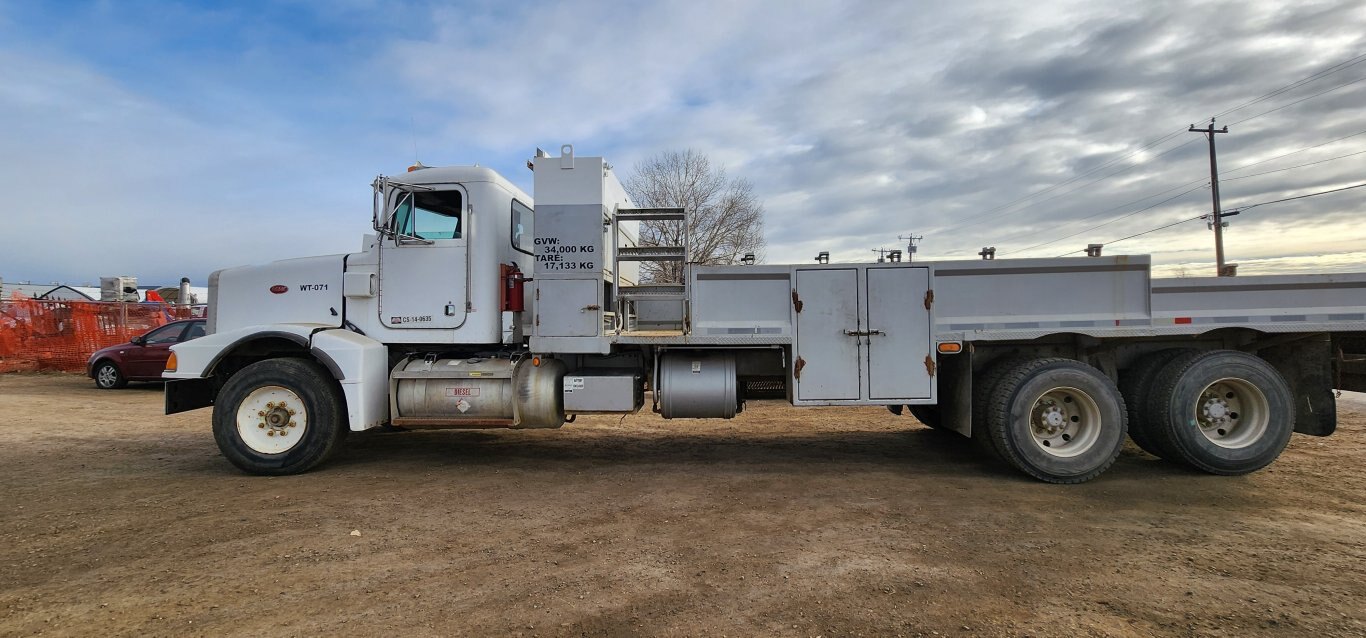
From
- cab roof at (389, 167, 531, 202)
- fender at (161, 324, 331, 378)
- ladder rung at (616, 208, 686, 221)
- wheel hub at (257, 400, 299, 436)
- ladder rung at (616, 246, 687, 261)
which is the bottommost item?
wheel hub at (257, 400, 299, 436)

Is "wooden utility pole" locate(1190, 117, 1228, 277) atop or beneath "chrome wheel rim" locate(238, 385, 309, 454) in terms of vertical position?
atop

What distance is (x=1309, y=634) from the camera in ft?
9.37

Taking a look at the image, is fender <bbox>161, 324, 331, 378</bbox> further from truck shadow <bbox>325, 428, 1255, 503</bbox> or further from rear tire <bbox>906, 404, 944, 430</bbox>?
rear tire <bbox>906, 404, 944, 430</bbox>

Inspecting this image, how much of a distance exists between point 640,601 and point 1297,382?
6652mm

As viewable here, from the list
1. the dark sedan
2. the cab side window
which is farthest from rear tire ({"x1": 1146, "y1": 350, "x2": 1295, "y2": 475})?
the dark sedan

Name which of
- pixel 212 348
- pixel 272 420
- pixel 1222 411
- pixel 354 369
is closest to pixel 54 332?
pixel 212 348

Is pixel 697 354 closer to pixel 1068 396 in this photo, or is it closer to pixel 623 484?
pixel 623 484

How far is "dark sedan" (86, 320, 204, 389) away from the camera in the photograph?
501 inches

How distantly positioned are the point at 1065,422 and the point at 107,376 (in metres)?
17.0

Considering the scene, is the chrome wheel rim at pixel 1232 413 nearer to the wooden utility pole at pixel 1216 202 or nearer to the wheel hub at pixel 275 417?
the wheel hub at pixel 275 417

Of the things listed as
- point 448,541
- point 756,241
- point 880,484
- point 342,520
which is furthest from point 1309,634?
point 756,241

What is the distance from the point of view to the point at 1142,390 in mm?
5707

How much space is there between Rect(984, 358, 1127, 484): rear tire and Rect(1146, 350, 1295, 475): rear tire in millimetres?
501

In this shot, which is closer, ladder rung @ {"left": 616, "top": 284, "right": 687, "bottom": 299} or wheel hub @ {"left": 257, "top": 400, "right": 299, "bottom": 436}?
wheel hub @ {"left": 257, "top": 400, "right": 299, "bottom": 436}
